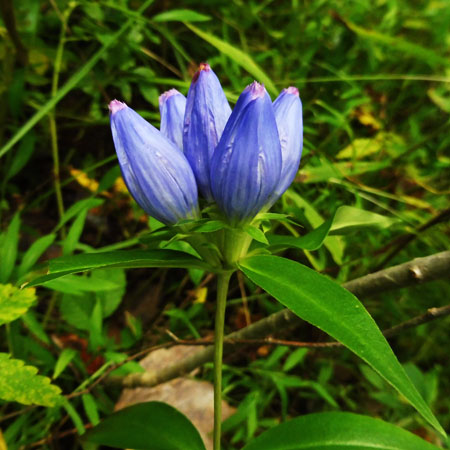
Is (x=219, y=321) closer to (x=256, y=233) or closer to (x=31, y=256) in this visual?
(x=256, y=233)

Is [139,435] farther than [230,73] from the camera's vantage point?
No

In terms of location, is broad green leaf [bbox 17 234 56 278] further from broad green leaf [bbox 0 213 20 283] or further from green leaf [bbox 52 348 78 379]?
green leaf [bbox 52 348 78 379]

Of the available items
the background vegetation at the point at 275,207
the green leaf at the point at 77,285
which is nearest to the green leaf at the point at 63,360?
the background vegetation at the point at 275,207

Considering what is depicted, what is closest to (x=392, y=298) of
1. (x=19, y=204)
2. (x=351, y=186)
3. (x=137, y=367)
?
(x=351, y=186)

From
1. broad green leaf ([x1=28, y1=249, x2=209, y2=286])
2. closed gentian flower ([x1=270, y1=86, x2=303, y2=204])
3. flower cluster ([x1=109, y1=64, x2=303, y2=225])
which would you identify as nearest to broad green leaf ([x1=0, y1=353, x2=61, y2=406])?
broad green leaf ([x1=28, y1=249, x2=209, y2=286])

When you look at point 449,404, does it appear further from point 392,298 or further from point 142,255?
point 142,255

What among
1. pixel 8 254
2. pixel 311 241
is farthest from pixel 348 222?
pixel 8 254

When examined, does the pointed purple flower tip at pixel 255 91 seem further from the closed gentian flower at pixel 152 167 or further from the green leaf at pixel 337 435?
the green leaf at pixel 337 435
